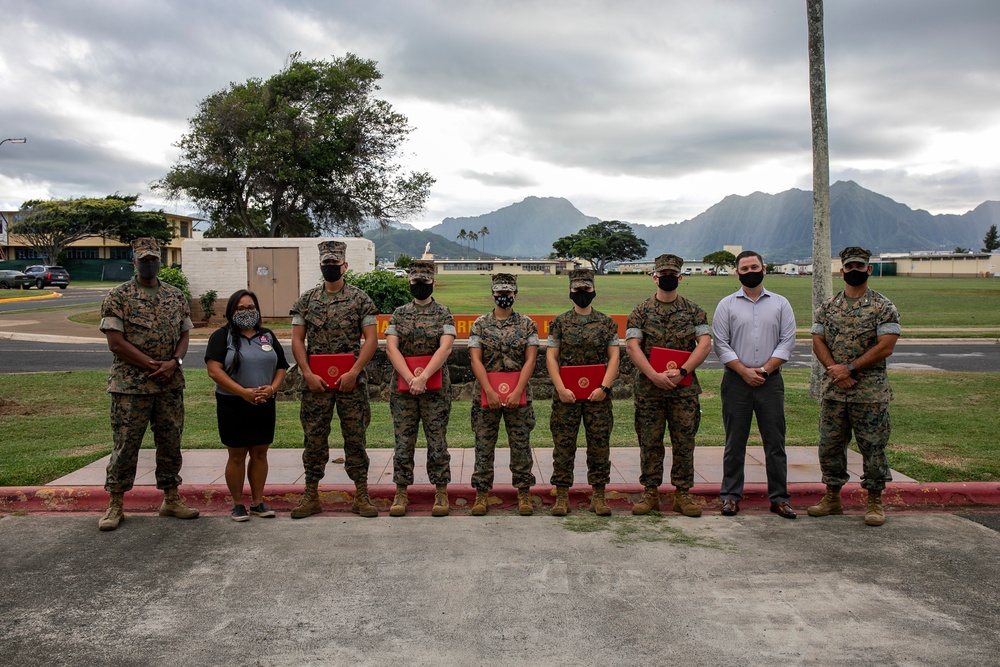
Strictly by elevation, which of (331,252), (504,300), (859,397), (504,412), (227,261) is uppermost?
(227,261)

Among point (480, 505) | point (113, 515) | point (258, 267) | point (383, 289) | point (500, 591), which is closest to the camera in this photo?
point (500, 591)

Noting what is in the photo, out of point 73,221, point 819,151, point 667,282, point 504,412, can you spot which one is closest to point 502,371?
point 504,412

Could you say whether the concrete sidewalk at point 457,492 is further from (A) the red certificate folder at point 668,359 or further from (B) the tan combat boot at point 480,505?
(A) the red certificate folder at point 668,359

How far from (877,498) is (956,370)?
10151 millimetres

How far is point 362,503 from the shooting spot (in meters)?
5.72

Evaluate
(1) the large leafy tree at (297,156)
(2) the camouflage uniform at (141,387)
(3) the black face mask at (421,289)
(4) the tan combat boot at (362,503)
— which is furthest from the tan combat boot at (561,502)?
(1) the large leafy tree at (297,156)

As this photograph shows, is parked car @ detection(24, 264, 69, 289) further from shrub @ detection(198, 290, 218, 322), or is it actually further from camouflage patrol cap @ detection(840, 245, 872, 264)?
camouflage patrol cap @ detection(840, 245, 872, 264)

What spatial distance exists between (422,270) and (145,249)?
2101 mm

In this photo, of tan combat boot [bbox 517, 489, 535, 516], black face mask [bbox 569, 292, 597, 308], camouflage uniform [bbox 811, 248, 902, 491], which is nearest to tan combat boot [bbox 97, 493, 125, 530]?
tan combat boot [bbox 517, 489, 535, 516]

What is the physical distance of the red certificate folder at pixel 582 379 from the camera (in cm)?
557

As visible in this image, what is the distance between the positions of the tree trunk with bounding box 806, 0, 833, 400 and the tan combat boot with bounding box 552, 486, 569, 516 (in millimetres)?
5616

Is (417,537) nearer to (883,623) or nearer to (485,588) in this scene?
(485,588)

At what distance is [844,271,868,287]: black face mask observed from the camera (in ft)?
18.0

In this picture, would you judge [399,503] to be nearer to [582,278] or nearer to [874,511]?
[582,278]
